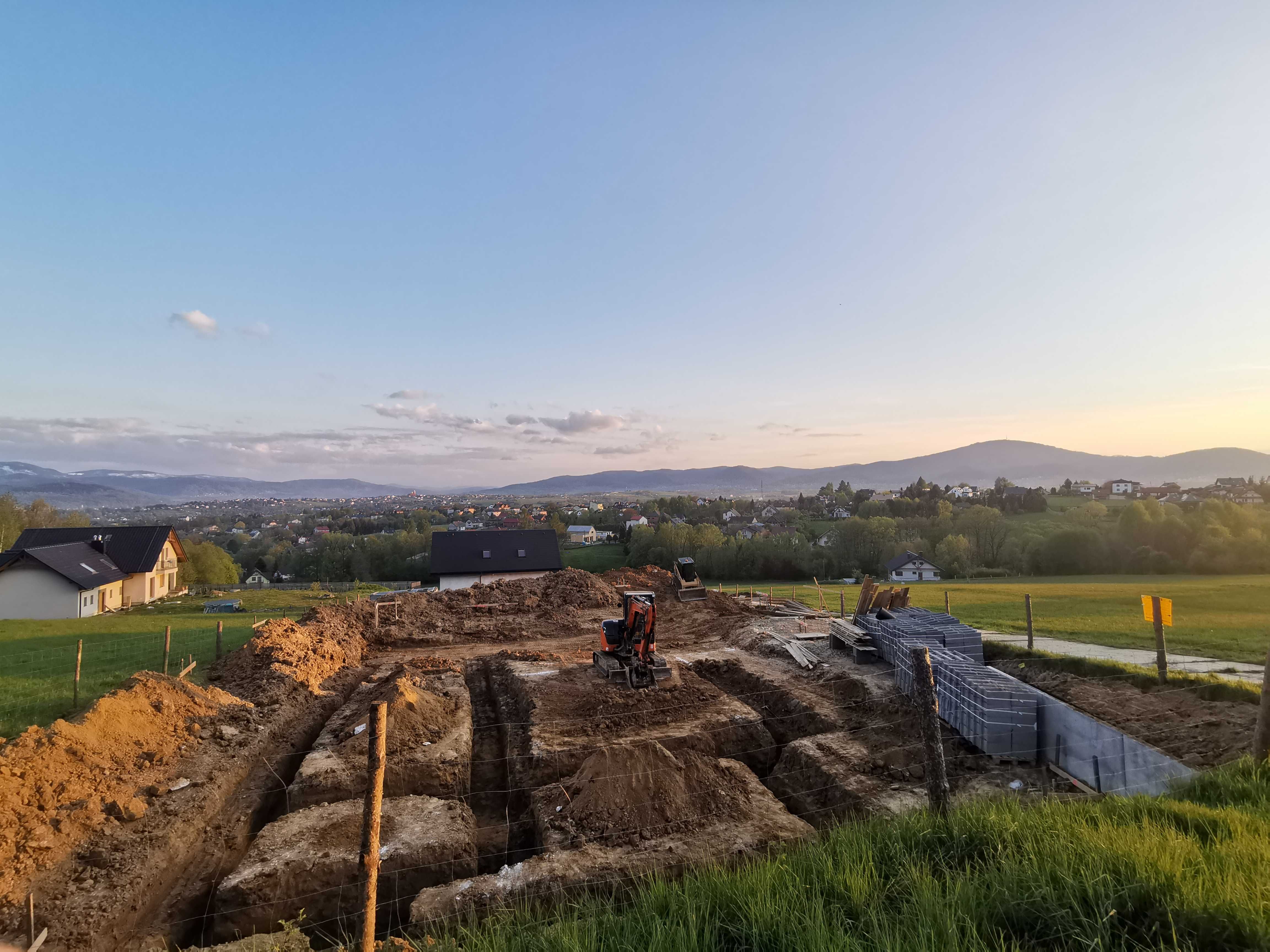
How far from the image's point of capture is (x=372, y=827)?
172 inches

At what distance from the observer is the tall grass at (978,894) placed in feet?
11.3

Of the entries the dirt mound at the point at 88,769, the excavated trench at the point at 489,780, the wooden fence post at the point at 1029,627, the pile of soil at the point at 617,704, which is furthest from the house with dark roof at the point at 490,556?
the wooden fence post at the point at 1029,627

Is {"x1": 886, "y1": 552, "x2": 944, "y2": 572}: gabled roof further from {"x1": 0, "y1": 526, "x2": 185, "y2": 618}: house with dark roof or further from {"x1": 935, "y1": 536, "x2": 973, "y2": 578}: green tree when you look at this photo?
{"x1": 0, "y1": 526, "x2": 185, "y2": 618}: house with dark roof

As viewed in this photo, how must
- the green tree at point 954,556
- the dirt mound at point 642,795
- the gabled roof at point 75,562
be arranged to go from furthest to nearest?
the green tree at point 954,556, the gabled roof at point 75,562, the dirt mound at point 642,795

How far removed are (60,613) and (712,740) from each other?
3917cm

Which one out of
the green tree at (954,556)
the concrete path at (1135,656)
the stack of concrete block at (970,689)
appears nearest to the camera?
the stack of concrete block at (970,689)

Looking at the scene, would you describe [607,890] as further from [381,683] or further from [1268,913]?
[381,683]

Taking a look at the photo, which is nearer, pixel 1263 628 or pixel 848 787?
pixel 848 787

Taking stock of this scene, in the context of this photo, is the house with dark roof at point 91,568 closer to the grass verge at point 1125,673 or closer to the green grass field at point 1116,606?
the green grass field at point 1116,606

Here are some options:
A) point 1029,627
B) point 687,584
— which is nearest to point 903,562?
point 687,584

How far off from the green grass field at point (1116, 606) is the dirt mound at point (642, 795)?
34.0 ft

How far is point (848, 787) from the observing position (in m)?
9.14

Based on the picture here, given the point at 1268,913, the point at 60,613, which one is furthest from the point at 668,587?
the point at 60,613

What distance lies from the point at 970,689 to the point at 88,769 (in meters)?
14.7
